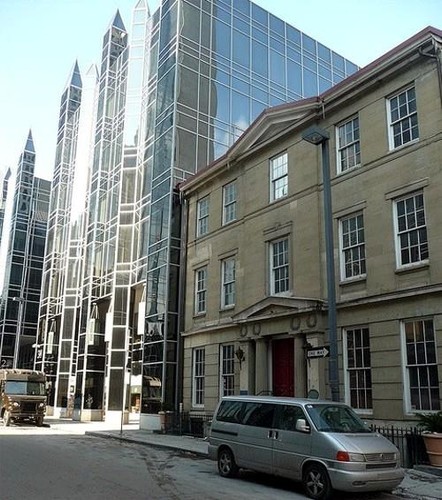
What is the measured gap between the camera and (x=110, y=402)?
30938 millimetres

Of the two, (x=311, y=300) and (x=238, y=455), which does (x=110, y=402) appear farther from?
(x=238, y=455)

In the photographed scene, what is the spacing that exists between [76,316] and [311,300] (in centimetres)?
2449

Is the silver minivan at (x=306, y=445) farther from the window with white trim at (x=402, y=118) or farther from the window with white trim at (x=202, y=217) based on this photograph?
the window with white trim at (x=202, y=217)

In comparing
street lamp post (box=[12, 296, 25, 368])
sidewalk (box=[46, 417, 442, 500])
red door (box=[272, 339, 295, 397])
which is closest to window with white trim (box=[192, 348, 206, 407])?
sidewalk (box=[46, 417, 442, 500])

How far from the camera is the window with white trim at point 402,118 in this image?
1551 cm

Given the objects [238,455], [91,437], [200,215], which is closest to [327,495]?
[238,455]

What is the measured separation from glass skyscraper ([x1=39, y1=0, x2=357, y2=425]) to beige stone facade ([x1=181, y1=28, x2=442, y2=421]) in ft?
13.3

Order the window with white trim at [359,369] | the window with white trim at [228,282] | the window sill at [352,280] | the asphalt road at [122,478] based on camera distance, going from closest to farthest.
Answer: the asphalt road at [122,478] → the window with white trim at [359,369] → the window sill at [352,280] → the window with white trim at [228,282]

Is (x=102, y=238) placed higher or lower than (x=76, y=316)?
higher

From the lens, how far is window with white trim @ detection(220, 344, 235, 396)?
20.9 meters

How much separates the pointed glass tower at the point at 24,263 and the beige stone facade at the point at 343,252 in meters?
35.9

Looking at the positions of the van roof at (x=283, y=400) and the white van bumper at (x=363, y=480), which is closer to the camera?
the white van bumper at (x=363, y=480)

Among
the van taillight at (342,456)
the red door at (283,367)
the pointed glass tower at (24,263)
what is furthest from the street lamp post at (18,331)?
the van taillight at (342,456)

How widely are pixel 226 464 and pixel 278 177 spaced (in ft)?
37.5
